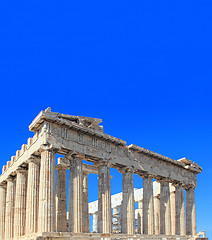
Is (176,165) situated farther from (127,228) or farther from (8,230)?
(8,230)

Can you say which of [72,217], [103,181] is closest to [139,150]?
[103,181]

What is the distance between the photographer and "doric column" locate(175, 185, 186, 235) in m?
41.6

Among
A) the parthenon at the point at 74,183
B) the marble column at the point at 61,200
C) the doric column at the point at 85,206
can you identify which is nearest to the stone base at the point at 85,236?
the parthenon at the point at 74,183

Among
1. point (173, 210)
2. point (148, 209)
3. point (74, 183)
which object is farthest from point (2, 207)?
point (173, 210)

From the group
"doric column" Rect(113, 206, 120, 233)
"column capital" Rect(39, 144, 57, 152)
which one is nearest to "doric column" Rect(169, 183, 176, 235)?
"doric column" Rect(113, 206, 120, 233)

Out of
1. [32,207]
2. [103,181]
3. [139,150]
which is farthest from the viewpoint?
[139,150]

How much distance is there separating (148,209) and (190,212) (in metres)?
9.78

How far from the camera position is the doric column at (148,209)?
35656 millimetres

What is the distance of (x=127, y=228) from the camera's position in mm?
33000

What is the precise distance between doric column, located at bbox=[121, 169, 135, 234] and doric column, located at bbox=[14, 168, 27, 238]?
8.63m

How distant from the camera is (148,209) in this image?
119 ft

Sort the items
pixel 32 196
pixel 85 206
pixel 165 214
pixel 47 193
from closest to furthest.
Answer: pixel 47 193 < pixel 32 196 < pixel 85 206 < pixel 165 214

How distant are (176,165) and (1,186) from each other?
1878 centimetres

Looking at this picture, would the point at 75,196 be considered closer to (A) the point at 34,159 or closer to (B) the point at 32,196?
(B) the point at 32,196
